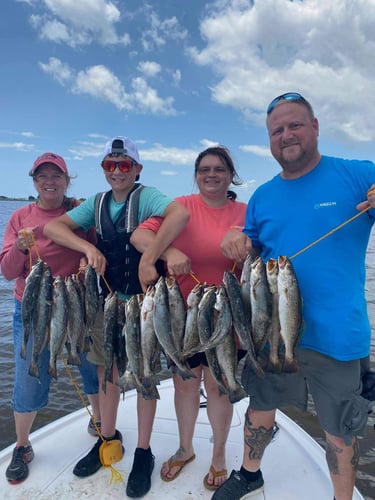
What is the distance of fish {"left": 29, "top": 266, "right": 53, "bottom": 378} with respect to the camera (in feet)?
11.3

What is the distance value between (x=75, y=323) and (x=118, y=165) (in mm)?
1652

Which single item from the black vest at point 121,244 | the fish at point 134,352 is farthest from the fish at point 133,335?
the black vest at point 121,244

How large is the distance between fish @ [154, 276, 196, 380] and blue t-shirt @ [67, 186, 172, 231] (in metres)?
0.73

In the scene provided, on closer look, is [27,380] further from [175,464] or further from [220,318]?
A: [220,318]

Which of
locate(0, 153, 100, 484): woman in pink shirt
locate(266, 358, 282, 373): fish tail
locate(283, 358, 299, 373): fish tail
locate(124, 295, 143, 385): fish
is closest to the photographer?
locate(283, 358, 299, 373): fish tail

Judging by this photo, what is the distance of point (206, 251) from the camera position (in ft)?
11.1

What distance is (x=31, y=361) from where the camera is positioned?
3656 mm

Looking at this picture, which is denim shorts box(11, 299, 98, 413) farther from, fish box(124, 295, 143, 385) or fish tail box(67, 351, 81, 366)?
fish box(124, 295, 143, 385)

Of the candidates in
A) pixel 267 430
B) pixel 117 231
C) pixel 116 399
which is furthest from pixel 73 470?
pixel 117 231

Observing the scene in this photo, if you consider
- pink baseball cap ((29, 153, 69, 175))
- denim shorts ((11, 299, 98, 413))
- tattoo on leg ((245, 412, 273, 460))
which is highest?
pink baseball cap ((29, 153, 69, 175))

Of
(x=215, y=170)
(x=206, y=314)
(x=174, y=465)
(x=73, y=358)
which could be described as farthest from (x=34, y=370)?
(x=215, y=170)

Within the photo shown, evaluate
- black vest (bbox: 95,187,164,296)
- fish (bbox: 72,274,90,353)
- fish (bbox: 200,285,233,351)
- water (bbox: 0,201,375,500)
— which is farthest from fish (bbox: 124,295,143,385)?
water (bbox: 0,201,375,500)

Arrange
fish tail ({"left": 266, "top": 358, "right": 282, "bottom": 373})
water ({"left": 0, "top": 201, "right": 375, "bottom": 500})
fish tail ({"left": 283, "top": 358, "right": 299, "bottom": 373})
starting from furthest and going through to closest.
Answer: water ({"left": 0, "top": 201, "right": 375, "bottom": 500}) → fish tail ({"left": 266, "top": 358, "right": 282, "bottom": 373}) → fish tail ({"left": 283, "top": 358, "right": 299, "bottom": 373})

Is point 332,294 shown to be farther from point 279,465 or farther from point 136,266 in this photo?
point 279,465
